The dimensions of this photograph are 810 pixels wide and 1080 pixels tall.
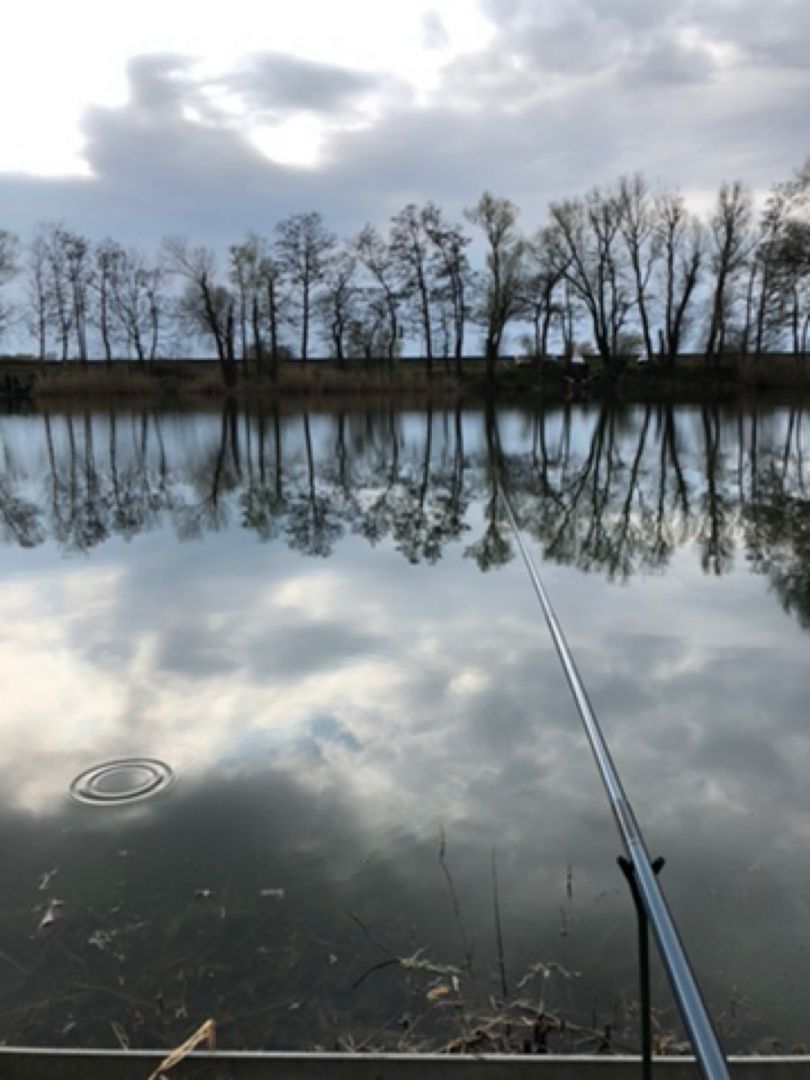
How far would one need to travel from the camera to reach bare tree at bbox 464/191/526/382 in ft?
153

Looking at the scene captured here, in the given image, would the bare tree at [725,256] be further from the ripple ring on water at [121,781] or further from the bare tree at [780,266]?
the ripple ring on water at [121,781]

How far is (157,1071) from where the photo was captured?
6.47ft

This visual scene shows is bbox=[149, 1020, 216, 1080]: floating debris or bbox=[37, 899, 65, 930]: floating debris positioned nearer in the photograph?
bbox=[149, 1020, 216, 1080]: floating debris

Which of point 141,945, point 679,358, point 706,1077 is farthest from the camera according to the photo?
point 679,358

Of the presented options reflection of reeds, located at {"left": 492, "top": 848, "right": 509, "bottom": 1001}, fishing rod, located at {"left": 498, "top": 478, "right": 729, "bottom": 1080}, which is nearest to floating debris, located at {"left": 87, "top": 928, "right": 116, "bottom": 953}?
reflection of reeds, located at {"left": 492, "top": 848, "right": 509, "bottom": 1001}

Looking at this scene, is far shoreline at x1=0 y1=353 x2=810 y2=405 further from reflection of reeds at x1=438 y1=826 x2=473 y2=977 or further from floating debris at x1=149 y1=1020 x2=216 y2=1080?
floating debris at x1=149 y1=1020 x2=216 y2=1080

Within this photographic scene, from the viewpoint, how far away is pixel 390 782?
3646 mm

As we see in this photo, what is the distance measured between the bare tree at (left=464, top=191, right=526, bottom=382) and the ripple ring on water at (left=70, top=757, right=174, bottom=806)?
44.7 meters

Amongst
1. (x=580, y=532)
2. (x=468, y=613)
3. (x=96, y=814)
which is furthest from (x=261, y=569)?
(x=96, y=814)

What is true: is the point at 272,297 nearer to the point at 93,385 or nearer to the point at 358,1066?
the point at 93,385

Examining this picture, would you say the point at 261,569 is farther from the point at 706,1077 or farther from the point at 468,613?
the point at 706,1077

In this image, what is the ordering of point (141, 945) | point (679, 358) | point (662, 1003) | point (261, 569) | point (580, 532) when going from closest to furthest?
1. point (662, 1003)
2. point (141, 945)
3. point (261, 569)
4. point (580, 532)
5. point (679, 358)

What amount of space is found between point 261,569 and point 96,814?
434 cm

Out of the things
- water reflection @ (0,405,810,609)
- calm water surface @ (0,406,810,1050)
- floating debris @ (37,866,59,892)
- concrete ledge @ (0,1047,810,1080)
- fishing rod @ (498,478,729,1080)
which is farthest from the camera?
water reflection @ (0,405,810,609)
